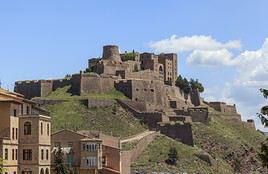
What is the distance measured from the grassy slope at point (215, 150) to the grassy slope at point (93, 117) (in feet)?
24.8

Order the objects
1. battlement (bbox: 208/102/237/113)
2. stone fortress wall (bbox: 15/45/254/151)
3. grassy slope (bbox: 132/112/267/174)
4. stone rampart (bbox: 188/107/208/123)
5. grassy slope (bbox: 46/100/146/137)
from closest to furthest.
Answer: grassy slope (bbox: 132/112/267/174) < grassy slope (bbox: 46/100/146/137) < stone fortress wall (bbox: 15/45/254/151) < stone rampart (bbox: 188/107/208/123) < battlement (bbox: 208/102/237/113)

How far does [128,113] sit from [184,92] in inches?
1172

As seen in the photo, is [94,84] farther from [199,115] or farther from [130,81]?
[199,115]

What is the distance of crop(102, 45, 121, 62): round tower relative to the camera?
15920 cm

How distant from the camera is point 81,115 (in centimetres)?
13462

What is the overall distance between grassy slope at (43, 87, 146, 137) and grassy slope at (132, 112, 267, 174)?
7.55m

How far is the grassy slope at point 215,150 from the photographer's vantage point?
390ft

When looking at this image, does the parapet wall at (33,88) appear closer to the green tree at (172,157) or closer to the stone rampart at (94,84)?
the stone rampart at (94,84)

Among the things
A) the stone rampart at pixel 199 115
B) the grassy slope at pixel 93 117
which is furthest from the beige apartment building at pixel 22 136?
the stone rampart at pixel 199 115

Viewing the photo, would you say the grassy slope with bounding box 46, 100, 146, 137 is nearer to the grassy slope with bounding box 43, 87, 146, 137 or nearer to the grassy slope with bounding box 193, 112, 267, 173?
the grassy slope with bounding box 43, 87, 146, 137

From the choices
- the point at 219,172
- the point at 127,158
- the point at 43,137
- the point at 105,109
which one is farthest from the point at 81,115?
the point at 43,137

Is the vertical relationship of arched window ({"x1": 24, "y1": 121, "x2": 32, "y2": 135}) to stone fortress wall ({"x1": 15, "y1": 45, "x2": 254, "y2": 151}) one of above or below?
below

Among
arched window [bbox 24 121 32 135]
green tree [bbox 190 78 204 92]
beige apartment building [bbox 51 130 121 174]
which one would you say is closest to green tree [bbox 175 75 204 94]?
green tree [bbox 190 78 204 92]

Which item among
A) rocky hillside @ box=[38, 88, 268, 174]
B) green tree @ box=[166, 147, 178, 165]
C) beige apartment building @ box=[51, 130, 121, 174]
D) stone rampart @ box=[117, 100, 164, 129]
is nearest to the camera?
beige apartment building @ box=[51, 130, 121, 174]
